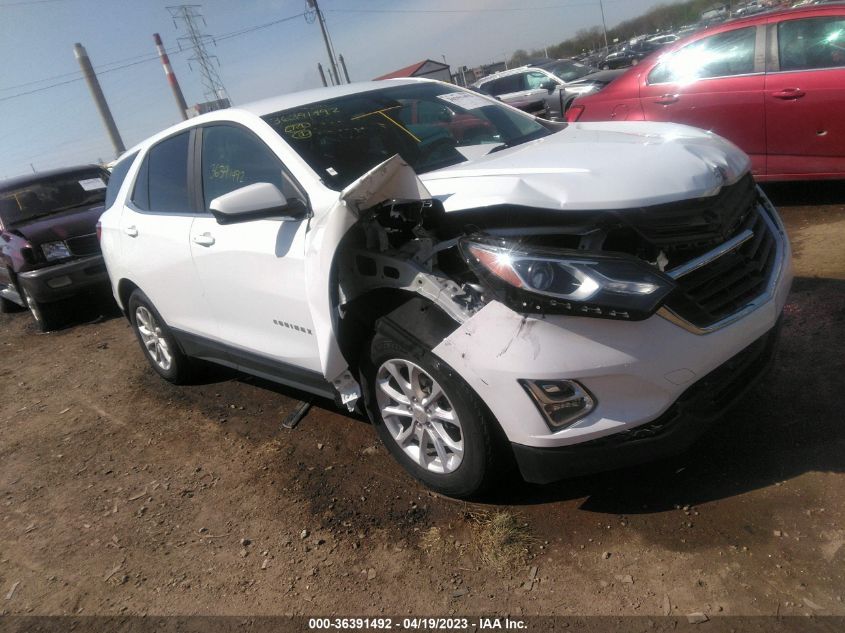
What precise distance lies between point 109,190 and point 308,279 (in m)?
3.10

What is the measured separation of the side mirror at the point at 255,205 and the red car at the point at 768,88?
4409 mm

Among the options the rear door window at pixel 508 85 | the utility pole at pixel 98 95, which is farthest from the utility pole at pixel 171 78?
the rear door window at pixel 508 85

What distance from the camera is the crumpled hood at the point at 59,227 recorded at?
7.48 metres

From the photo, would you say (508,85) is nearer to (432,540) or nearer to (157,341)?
(157,341)

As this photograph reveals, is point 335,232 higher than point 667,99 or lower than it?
higher

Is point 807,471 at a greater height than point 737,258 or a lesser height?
lesser

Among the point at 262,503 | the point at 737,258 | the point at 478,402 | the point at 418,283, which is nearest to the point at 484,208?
the point at 418,283

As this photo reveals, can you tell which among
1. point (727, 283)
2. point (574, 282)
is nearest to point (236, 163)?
point (574, 282)

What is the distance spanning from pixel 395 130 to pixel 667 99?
3733mm

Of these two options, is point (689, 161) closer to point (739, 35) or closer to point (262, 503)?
point (262, 503)

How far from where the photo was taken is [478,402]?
251 cm

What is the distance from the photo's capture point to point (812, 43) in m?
5.34

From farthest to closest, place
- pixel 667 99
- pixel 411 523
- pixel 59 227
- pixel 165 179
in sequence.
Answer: pixel 59 227
pixel 667 99
pixel 165 179
pixel 411 523

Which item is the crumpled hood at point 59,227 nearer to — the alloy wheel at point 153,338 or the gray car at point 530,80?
the alloy wheel at point 153,338
